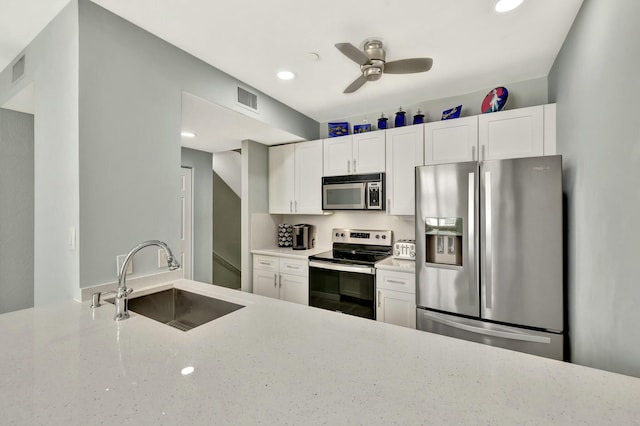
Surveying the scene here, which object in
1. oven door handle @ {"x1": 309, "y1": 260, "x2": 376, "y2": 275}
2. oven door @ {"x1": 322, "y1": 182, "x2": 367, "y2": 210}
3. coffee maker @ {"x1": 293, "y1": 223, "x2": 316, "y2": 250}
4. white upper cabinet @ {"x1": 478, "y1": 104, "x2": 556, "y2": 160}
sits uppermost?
white upper cabinet @ {"x1": 478, "y1": 104, "x2": 556, "y2": 160}

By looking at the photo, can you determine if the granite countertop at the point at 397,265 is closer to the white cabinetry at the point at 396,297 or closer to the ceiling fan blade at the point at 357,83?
the white cabinetry at the point at 396,297

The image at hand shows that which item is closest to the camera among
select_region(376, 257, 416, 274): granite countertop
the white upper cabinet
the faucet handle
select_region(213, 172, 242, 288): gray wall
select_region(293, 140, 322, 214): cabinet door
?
the faucet handle

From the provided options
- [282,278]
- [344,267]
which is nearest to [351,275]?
[344,267]

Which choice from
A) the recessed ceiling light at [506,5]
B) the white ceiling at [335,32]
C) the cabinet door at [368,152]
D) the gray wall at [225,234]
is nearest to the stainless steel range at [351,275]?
the cabinet door at [368,152]

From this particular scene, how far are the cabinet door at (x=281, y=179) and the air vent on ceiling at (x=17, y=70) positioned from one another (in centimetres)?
220

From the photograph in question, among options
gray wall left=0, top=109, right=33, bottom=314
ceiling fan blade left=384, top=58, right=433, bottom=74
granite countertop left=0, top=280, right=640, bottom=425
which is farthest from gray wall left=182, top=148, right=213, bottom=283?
ceiling fan blade left=384, top=58, right=433, bottom=74

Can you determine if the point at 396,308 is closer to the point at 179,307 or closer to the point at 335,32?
the point at 179,307

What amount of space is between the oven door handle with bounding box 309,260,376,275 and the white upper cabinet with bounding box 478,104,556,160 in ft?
4.53

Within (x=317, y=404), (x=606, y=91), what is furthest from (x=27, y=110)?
(x=606, y=91)

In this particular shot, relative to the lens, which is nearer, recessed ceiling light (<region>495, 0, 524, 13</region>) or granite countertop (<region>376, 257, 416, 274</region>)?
recessed ceiling light (<region>495, 0, 524, 13</region>)

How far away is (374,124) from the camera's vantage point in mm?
3227

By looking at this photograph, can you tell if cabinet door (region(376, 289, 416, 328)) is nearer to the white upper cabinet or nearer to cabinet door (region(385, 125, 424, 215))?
cabinet door (region(385, 125, 424, 215))

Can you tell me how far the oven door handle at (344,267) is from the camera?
253 centimetres

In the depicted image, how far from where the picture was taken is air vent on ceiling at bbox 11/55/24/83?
→ 1.91 meters
